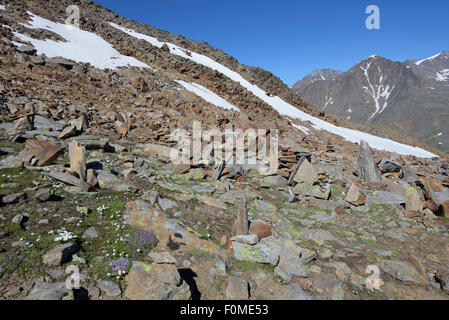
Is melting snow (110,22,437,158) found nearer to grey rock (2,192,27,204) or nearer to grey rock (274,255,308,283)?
grey rock (274,255,308,283)

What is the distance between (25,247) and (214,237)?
4.28m

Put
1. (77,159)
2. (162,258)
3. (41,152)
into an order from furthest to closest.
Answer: (41,152)
(77,159)
(162,258)

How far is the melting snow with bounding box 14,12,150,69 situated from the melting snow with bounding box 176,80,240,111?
5.78 meters

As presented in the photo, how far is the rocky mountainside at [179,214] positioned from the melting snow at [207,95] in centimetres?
938

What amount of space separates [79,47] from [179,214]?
91.0 feet

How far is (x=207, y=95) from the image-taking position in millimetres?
27688

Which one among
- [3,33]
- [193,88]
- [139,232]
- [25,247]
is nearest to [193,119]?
[193,88]

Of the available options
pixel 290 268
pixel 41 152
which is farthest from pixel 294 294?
pixel 41 152

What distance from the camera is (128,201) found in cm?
720

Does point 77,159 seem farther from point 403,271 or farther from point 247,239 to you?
point 403,271

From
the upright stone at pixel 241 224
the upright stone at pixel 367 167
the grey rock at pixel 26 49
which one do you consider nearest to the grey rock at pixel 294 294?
the upright stone at pixel 241 224

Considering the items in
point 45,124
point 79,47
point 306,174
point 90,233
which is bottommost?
point 90,233

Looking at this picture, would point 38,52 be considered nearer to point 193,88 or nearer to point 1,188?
point 193,88

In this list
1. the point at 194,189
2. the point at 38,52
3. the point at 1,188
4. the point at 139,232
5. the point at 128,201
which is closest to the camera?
the point at 139,232
